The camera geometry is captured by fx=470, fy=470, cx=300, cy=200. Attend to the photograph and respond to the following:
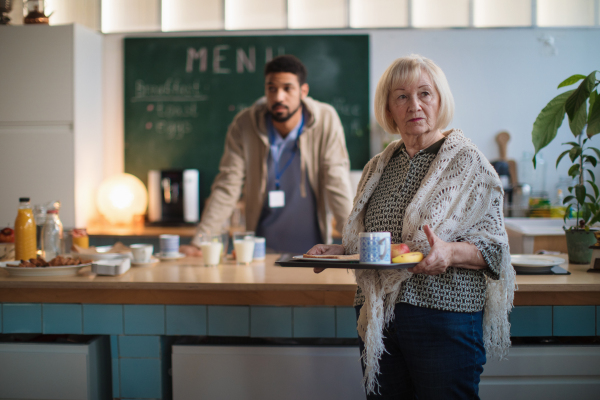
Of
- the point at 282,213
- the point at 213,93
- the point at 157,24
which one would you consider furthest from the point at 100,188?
the point at 282,213

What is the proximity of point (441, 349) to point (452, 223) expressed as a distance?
28 centimetres

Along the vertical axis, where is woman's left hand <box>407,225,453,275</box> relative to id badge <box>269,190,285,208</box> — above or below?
below

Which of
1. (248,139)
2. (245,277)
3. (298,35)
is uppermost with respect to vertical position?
(298,35)

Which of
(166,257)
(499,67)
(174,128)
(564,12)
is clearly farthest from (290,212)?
(564,12)

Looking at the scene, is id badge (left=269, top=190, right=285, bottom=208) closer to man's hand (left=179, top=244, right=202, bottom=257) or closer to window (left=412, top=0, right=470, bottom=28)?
man's hand (left=179, top=244, right=202, bottom=257)

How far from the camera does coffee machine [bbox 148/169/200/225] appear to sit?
3.51 meters

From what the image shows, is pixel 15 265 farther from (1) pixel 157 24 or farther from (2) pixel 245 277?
(1) pixel 157 24

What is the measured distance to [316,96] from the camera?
365 centimetres

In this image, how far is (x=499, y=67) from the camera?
3.61 m

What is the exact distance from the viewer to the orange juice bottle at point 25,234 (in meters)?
1.80

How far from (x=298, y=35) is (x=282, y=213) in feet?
5.54

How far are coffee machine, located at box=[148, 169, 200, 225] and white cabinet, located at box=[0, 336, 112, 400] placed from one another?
1.93 meters

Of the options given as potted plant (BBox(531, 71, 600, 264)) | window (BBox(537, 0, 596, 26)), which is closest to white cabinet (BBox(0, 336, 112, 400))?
potted plant (BBox(531, 71, 600, 264))

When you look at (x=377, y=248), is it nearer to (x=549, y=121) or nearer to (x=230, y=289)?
(x=230, y=289)
